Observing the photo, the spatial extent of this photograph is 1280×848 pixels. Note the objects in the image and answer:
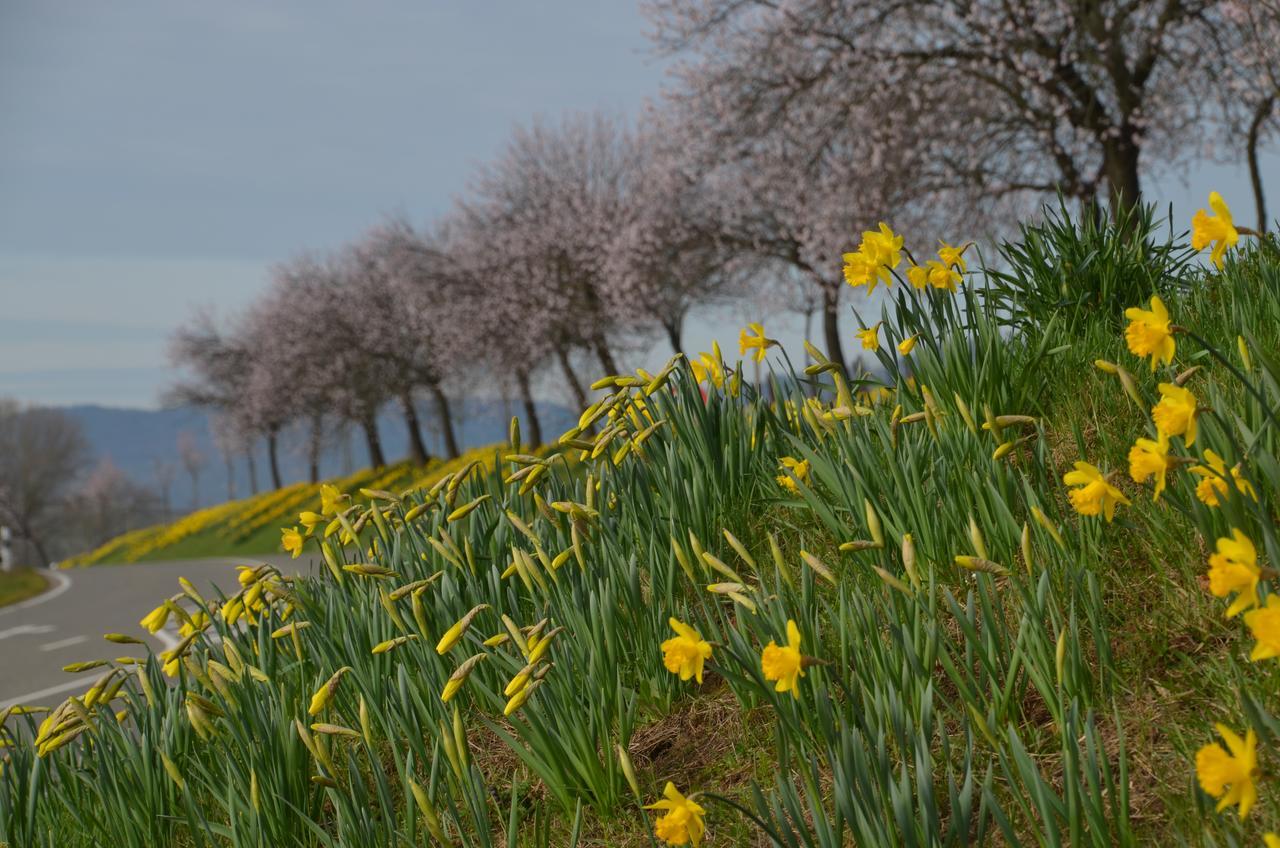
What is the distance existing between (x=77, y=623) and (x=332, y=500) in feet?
40.6

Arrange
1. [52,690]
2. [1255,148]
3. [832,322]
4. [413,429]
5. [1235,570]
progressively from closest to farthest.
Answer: [1235,570] < [52,690] < [1255,148] < [832,322] < [413,429]

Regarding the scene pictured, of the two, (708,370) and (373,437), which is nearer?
(708,370)

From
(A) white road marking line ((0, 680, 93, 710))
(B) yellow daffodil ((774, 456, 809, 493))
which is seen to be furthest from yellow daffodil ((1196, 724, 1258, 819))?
(A) white road marking line ((0, 680, 93, 710))

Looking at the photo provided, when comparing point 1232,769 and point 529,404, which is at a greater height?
point 529,404

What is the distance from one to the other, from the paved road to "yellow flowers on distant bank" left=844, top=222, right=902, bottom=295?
3397 millimetres

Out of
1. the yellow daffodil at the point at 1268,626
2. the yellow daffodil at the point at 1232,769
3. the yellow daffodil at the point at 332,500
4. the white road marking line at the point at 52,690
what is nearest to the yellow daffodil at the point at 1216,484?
the yellow daffodil at the point at 1268,626

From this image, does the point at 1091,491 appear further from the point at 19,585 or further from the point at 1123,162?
the point at 19,585

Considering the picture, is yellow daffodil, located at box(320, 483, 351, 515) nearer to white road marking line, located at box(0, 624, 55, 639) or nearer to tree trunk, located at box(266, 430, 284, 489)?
white road marking line, located at box(0, 624, 55, 639)

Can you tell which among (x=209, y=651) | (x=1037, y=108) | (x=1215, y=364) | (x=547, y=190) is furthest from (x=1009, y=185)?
(x=209, y=651)

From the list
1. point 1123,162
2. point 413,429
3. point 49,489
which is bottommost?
point 413,429

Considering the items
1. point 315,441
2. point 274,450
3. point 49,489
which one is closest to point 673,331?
point 315,441

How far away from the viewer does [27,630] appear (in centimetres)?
1352

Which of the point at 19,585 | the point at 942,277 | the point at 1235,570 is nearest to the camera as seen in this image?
the point at 1235,570

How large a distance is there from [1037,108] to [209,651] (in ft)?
52.2
